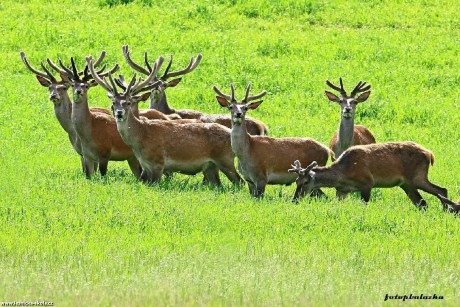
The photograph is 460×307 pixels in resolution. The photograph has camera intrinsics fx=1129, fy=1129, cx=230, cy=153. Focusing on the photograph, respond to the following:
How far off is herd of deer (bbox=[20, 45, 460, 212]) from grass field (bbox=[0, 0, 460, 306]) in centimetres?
30

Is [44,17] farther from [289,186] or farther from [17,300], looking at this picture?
[17,300]

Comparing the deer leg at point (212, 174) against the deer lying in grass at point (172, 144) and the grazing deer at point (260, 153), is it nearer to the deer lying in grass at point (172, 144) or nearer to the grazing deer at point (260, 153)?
the deer lying in grass at point (172, 144)

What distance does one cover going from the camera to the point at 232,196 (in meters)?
14.8

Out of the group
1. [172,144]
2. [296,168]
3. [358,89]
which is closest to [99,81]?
[172,144]

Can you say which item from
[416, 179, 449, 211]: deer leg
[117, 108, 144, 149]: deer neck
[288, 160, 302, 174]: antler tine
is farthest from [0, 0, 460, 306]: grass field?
[117, 108, 144, 149]: deer neck

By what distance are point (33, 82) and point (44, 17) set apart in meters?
6.60

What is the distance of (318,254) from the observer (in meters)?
11.6

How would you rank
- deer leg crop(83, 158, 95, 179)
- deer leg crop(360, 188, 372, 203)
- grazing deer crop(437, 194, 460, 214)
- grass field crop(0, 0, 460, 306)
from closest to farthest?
grass field crop(0, 0, 460, 306) < grazing deer crop(437, 194, 460, 214) < deer leg crop(360, 188, 372, 203) < deer leg crop(83, 158, 95, 179)

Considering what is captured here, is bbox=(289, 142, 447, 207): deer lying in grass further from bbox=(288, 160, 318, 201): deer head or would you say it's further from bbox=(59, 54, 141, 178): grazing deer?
bbox=(59, 54, 141, 178): grazing deer


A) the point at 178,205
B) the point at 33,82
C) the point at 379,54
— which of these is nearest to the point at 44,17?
the point at 33,82

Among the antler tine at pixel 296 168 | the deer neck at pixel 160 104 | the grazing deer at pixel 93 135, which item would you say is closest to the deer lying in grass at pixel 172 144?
the grazing deer at pixel 93 135

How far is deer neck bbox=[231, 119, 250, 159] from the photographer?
15227mm

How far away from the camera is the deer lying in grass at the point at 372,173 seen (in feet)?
48.1

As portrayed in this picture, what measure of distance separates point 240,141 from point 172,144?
1.17 meters
